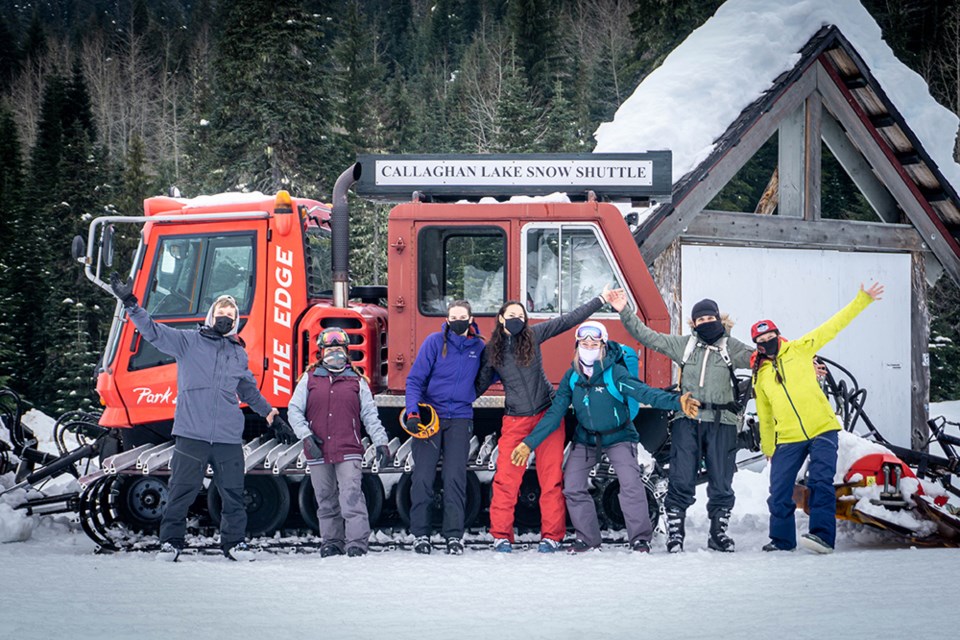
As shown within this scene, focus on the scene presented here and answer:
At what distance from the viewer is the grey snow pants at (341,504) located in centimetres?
748

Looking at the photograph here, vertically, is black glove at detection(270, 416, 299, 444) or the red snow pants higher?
black glove at detection(270, 416, 299, 444)

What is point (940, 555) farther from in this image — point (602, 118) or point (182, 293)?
point (602, 118)

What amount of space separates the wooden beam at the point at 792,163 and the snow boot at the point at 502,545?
304 inches

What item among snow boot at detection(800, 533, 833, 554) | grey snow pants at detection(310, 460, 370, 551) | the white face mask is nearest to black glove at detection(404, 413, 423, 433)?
grey snow pants at detection(310, 460, 370, 551)

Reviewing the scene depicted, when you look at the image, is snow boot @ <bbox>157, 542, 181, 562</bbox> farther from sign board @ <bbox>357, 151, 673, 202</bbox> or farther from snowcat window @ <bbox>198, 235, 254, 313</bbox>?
sign board @ <bbox>357, 151, 673, 202</bbox>

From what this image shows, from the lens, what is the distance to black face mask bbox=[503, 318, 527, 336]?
750 cm

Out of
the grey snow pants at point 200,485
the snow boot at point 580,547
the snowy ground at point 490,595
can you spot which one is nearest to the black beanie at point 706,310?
the snowy ground at point 490,595

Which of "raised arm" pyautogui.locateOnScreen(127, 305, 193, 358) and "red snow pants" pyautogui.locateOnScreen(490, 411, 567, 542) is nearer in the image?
"raised arm" pyautogui.locateOnScreen(127, 305, 193, 358)

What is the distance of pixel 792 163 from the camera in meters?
13.2

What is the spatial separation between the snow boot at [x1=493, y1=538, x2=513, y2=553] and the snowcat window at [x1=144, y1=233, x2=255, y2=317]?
3108 millimetres

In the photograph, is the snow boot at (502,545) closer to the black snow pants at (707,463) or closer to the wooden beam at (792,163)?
the black snow pants at (707,463)

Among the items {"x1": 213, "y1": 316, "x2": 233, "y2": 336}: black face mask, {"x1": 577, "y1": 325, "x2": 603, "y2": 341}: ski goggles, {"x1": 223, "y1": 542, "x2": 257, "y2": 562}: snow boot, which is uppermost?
{"x1": 213, "y1": 316, "x2": 233, "y2": 336}: black face mask

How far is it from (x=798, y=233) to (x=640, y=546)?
23.4ft

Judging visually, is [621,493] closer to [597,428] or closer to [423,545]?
[597,428]
